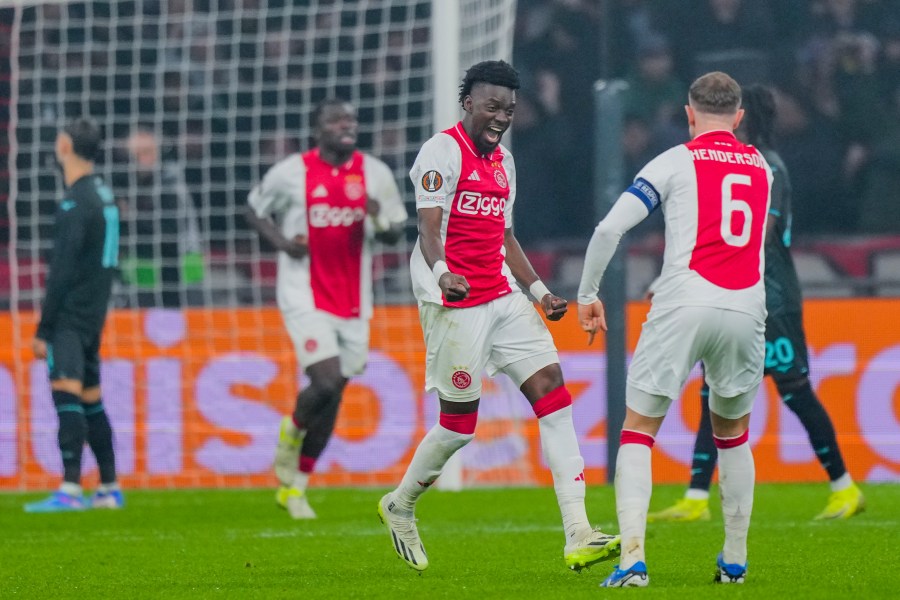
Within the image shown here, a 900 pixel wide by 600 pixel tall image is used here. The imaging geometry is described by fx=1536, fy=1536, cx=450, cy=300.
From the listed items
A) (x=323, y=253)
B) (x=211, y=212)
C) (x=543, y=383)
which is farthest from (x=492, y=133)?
(x=211, y=212)

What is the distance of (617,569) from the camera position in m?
5.00

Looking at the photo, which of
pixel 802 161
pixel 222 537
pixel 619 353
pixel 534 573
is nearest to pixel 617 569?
pixel 534 573

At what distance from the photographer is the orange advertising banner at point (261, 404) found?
10.9 m

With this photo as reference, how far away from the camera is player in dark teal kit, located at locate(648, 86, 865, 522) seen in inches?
305

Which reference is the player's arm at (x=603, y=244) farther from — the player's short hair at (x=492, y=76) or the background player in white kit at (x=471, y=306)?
the player's short hair at (x=492, y=76)

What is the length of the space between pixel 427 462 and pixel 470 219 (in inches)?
36.8

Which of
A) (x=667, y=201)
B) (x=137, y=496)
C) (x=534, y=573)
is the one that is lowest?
(x=137, y=496)

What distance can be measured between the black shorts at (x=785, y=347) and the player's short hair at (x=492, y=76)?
2588 mm

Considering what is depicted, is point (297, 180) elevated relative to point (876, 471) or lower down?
elevated

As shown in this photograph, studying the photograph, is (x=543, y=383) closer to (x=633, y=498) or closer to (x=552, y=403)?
(x=552, y=403)

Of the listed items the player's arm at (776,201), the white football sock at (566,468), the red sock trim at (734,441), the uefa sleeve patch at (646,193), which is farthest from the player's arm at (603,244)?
the player's arm at (776,201)

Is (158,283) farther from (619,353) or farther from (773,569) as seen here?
(773,569)

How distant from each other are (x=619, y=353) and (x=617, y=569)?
5515mm

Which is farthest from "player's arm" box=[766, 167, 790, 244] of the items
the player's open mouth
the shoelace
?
the shoelace
